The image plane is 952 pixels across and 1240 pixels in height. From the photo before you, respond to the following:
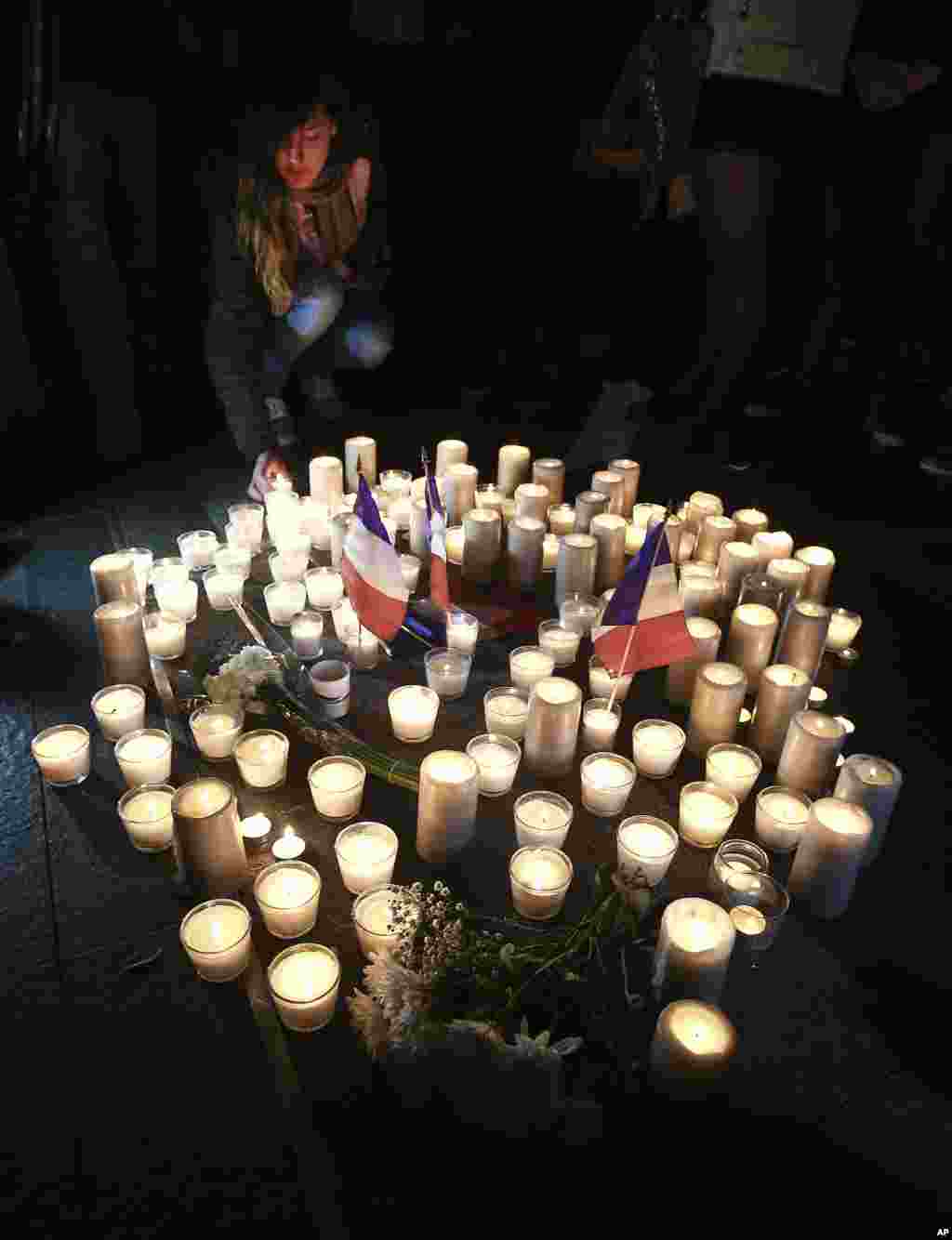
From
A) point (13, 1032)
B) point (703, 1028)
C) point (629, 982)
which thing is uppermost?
point (703, 1028)

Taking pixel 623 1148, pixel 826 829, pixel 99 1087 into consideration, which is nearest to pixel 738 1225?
pixel 623 1148

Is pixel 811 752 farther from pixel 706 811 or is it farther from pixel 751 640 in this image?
pixel 751 640

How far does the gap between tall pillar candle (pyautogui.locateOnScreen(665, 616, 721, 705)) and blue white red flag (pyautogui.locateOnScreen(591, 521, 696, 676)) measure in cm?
32

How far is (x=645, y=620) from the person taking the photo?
226cm

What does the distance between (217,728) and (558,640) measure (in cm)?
107

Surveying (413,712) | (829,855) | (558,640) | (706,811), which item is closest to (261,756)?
(413,712)

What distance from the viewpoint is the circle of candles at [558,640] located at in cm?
277

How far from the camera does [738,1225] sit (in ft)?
4.94

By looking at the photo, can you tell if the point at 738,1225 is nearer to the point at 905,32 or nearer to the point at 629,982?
the point at 629,982

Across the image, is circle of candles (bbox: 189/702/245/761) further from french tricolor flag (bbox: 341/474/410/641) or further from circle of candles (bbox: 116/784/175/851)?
french tricolor flag (bbox: 341/474/410/641)

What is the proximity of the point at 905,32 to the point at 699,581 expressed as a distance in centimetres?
344

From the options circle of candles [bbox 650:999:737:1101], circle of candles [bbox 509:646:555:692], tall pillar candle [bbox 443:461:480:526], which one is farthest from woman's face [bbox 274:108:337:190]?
circle of candles [bbox 650:999:737:1101]

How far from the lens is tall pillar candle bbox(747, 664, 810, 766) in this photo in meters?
2.42

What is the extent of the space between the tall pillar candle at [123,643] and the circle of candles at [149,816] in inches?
23.1
